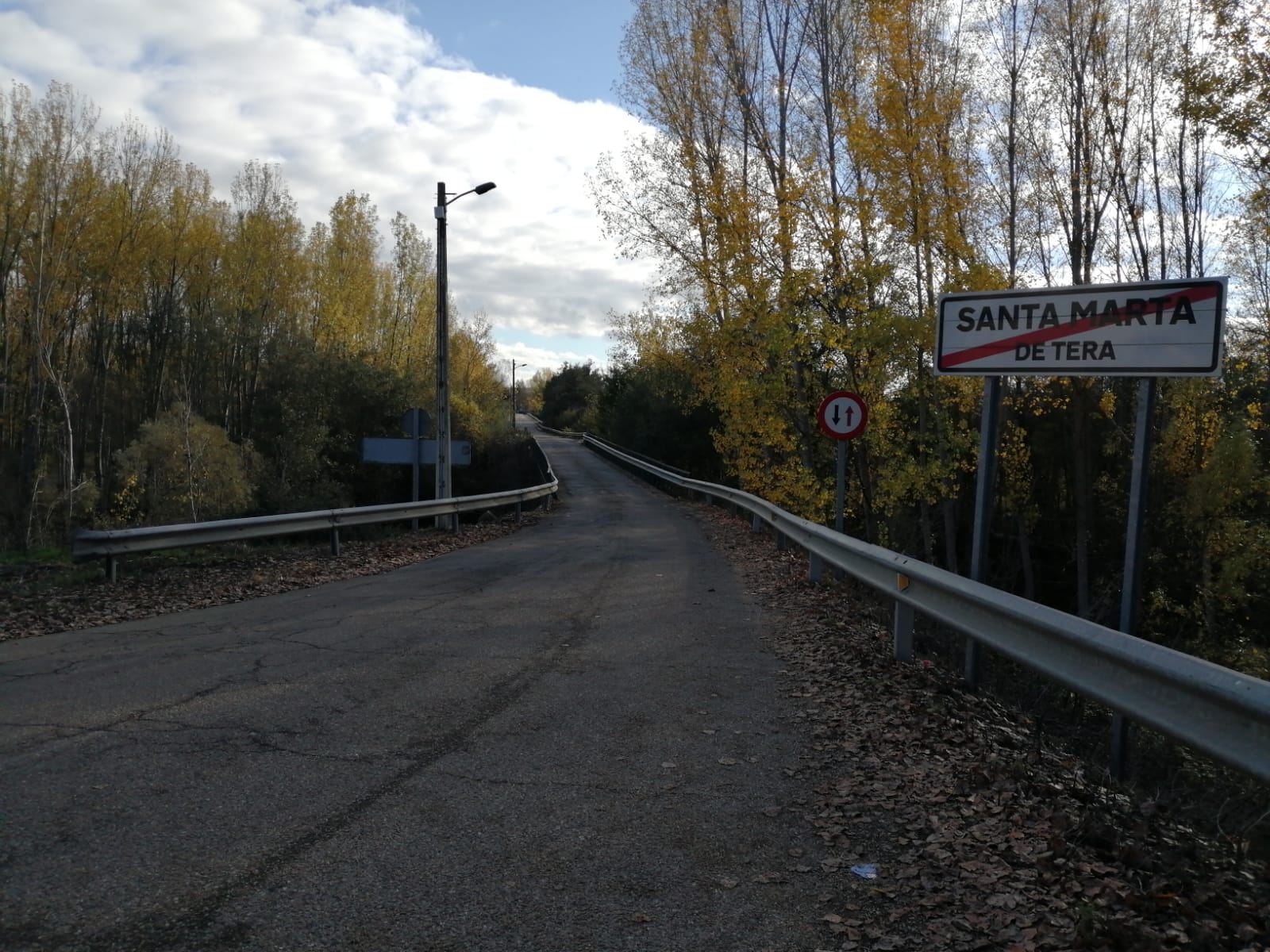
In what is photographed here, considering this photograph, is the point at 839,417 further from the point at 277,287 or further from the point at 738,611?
the point at 277,287

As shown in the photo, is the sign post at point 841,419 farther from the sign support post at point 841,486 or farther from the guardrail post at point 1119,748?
the guardrail post at point 1119,748

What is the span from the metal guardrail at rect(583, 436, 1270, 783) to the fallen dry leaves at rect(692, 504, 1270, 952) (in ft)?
1.72

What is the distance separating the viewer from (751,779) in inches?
188

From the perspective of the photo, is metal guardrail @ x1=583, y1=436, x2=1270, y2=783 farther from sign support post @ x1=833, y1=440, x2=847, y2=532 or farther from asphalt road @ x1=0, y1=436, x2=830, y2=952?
sign support post @ x1=833, y1=440, x2=847, y2=532

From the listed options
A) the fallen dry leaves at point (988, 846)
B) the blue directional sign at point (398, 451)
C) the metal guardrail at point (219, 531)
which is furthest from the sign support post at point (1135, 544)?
the blue directional sign at point (398, 451)

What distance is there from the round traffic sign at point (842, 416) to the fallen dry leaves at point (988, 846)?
5.24 metres

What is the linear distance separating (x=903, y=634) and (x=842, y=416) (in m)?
4.54

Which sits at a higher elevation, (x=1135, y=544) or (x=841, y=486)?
(x=1135, y=544)

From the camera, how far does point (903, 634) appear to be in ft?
24.3

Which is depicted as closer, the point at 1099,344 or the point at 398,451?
the point at 1099,344

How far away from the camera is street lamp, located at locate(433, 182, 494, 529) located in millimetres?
20219

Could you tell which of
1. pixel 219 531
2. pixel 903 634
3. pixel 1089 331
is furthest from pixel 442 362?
pixel 1089 331

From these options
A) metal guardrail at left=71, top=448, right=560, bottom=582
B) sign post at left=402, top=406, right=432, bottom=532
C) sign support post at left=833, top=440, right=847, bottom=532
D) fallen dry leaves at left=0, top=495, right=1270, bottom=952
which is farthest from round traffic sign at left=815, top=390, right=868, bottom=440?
sign post at left=402, top=406, right=432, bottom=532

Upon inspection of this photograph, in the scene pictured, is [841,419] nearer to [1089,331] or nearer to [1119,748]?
[1089,331]
